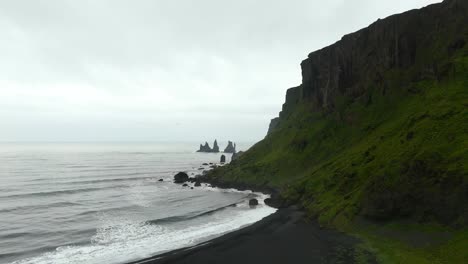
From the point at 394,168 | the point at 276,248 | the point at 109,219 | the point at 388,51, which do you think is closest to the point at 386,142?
the point at 394,168

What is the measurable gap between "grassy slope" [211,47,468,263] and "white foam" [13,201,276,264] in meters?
14.3

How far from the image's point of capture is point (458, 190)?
3753 cm

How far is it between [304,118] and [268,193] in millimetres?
45379

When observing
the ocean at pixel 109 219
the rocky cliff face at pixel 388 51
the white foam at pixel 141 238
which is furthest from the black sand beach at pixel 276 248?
the rocky cliff face at pixel 388 51

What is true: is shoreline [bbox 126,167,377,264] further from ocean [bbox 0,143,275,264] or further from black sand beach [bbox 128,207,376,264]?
ocean [bbox 0,143,275,264]

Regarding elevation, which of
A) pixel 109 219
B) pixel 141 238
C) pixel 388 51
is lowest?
pixel 141 238

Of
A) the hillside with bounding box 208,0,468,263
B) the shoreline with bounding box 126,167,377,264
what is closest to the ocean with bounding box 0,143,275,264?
the shoreline with bounding box 126,167,377,264

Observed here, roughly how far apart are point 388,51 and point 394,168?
57.0 m

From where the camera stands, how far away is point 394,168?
160 feet

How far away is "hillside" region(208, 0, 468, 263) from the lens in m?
39.2

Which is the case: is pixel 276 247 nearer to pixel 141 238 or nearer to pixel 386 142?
pixel 141 238

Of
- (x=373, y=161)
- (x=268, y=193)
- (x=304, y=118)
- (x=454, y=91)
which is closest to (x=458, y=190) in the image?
(x=373, y=161)

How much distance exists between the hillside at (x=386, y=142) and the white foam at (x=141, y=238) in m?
13.8

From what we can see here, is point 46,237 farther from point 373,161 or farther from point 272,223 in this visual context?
point 373,161
